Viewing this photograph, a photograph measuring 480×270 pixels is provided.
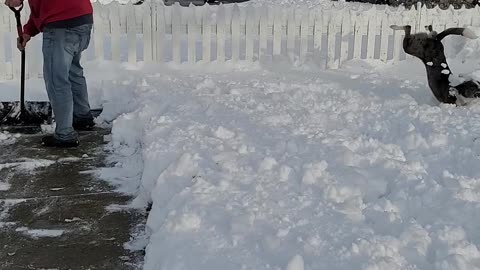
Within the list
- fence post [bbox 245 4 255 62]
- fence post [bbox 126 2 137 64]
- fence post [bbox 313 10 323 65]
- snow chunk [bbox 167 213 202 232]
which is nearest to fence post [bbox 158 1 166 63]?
fence post [bbox 126 2 137 64]

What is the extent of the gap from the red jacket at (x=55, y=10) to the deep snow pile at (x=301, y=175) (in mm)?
1001

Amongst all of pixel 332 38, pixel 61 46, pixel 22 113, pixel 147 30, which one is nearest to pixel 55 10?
pixel 61 46

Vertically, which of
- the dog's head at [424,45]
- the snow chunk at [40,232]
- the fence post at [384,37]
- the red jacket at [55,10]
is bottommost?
the snow chunk at [40,232]

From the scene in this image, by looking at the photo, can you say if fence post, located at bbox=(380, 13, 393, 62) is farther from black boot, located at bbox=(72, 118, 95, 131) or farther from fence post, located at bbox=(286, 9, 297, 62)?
black boot, located at bbox=(72, 118, 95, 131)

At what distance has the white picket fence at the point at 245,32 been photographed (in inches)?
320

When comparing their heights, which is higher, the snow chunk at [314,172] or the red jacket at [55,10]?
the red jacket at [55,10]

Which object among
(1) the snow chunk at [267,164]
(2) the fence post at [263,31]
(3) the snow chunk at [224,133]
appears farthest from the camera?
(2) the fence post at [263,31]

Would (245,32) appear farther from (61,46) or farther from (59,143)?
(59,143)

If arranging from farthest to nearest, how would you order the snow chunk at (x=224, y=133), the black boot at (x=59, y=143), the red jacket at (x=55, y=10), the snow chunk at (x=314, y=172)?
the black boot at (x=59, y=143)
the red jacket at (x=55, y=10)
the snow chunk at (x=224, y=133)
the snow chunk at (x=314, y=172)

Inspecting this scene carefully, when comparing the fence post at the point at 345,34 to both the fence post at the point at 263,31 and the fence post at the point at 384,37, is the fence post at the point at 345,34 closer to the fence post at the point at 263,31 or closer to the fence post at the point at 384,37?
the fence post at the point at 384,37

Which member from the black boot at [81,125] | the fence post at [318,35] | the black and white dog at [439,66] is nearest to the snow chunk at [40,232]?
the black boot at [81,125]

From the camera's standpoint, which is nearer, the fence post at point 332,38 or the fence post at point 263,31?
the fence post at point 263,31

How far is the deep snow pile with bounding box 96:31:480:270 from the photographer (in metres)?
3.25

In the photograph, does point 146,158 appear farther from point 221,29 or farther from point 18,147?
point 221,29
